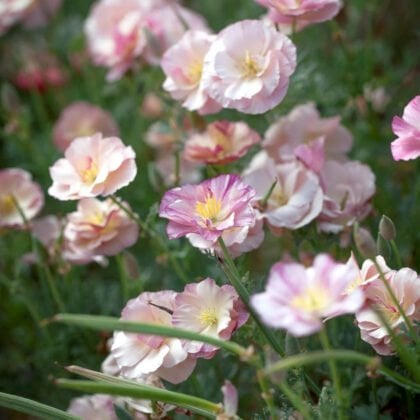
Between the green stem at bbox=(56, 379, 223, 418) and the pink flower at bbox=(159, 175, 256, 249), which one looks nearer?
the green stem at bbox=(56, 379, 223, 418)

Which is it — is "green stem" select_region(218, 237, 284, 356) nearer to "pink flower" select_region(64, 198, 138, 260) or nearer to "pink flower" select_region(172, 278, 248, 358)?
"pink flower" select_region(172, 278, 248, 358)

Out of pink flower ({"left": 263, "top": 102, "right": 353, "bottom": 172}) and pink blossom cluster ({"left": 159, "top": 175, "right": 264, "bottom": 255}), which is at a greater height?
pink blossom cluster ({"left": 159, "top": 175, "right": 264, "bottom": 255})

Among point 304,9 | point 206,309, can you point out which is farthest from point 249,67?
point 206,309

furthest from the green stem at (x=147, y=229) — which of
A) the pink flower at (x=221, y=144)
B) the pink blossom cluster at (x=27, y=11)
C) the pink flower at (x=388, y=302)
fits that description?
the pink blossom cluster at (x=27, y=11)

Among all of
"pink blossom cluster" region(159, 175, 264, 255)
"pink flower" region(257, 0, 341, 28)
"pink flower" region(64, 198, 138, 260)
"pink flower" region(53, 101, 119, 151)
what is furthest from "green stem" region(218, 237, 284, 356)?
"pink flower" region(53, 101, 119, 151)

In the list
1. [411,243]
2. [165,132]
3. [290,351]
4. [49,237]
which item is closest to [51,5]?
[165,132]

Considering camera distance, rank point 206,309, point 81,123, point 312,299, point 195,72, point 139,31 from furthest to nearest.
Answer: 1. point 81,123
2. point 139,31
3. point 195,72
4. point 206,309
5. point 312,299

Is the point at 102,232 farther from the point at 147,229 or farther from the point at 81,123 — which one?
the point at 81,123
